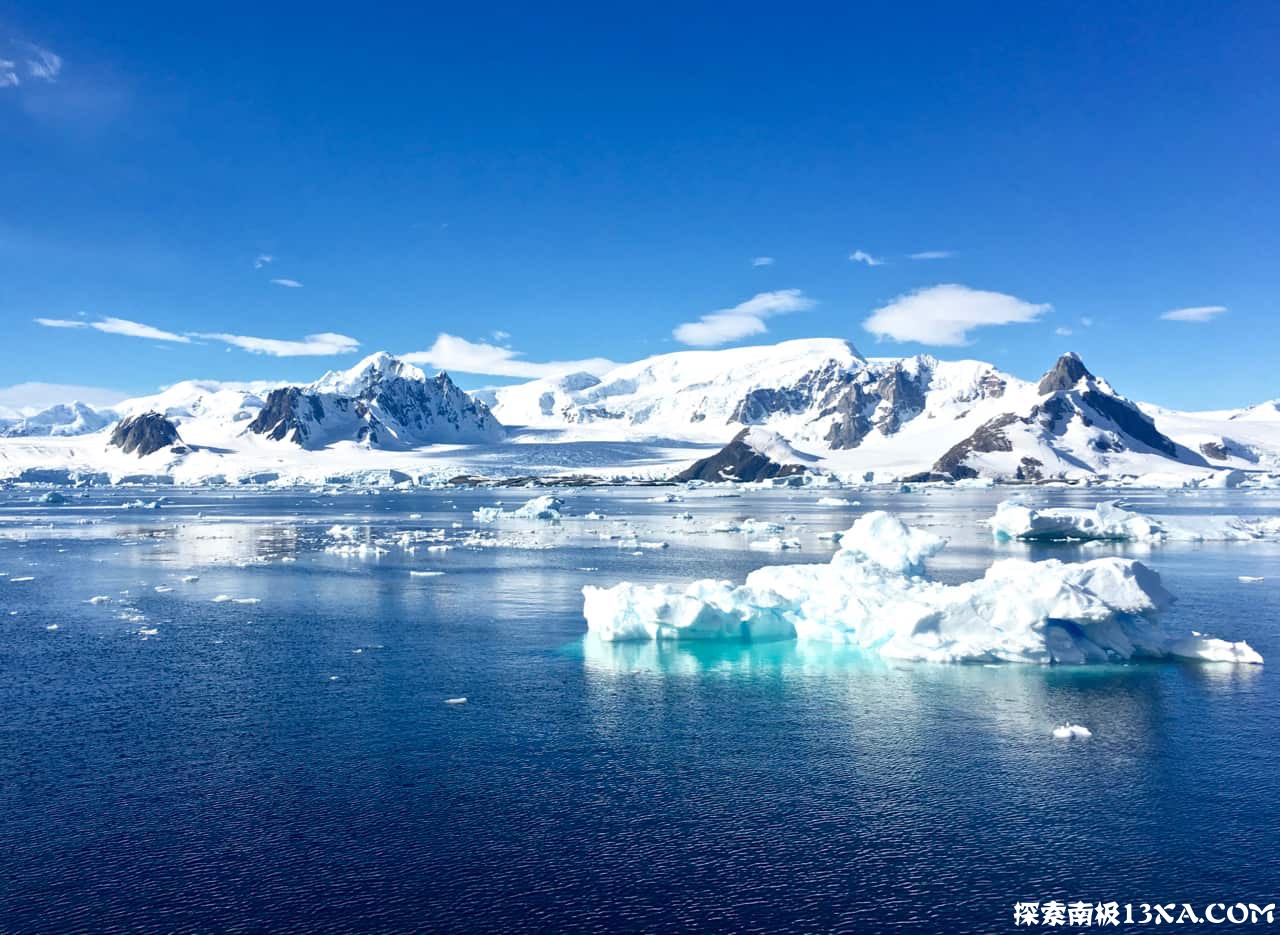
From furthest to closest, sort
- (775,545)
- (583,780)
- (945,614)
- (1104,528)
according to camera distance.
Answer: (1104,528) < (775,545) < (945,614) < (583,780)

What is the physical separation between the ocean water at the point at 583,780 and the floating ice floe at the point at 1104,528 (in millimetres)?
29148

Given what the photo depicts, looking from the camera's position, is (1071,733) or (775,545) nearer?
(1071,733)

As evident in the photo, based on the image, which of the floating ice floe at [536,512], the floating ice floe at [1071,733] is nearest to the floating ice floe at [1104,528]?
the floating ice floe at [536,512]

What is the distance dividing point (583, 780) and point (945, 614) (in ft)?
44.7

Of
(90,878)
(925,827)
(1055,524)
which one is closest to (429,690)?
(90,878)

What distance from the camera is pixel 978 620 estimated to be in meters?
26.5

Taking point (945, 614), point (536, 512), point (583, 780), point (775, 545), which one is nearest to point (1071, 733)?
point (945, 614)

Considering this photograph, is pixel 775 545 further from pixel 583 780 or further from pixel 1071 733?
pixel 583 780

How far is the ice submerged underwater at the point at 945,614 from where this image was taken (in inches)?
1032

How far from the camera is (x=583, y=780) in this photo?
17438 millimetres

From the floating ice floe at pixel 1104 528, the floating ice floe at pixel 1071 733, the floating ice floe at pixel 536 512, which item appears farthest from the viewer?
the floating ice floe at pixel 536 512

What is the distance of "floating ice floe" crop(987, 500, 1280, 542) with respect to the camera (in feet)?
203

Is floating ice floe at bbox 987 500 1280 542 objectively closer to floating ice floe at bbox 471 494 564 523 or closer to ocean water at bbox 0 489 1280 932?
ocean water at bbox 0 489 1280 932

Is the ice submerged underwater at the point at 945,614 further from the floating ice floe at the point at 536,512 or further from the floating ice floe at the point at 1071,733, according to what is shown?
the floating ice floe at the point at 536,512
